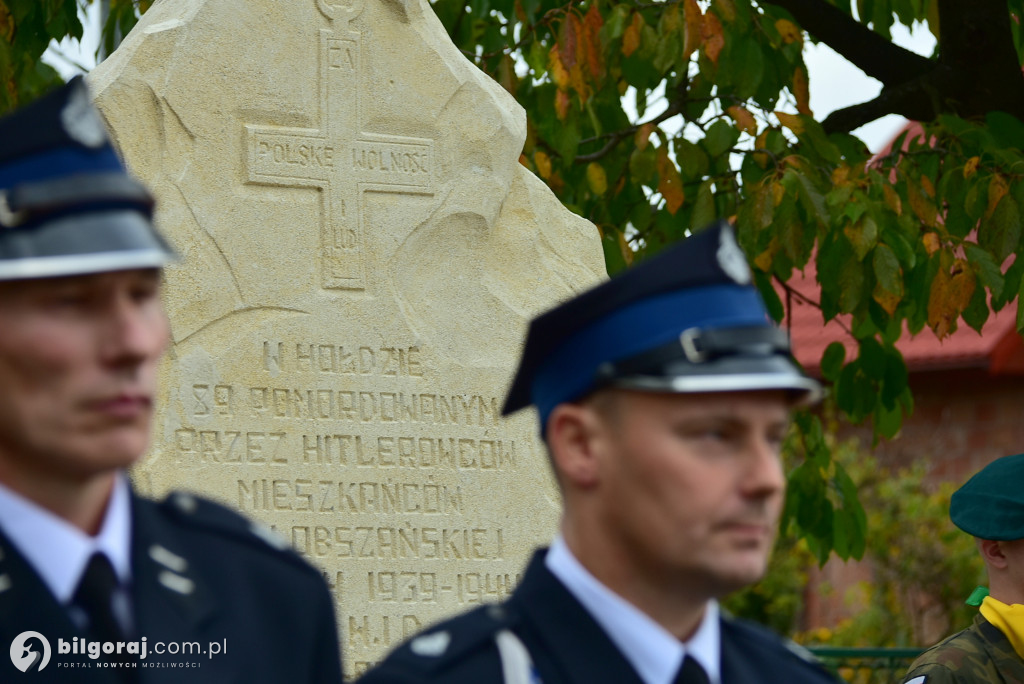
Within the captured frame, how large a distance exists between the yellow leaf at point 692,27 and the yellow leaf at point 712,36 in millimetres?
22

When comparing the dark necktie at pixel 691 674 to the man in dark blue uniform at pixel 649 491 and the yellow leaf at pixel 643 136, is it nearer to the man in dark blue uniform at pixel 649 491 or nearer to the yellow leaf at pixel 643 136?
the man in dark blue uniform at pixel 649 491

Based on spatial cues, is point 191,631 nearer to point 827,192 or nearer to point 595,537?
point 595,537

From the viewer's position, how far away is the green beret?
3588mm

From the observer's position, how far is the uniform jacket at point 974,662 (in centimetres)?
343

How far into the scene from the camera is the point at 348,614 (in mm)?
4074

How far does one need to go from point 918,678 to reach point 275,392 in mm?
1772

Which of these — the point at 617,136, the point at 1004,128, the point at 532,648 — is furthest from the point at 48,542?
the point at 1004,128

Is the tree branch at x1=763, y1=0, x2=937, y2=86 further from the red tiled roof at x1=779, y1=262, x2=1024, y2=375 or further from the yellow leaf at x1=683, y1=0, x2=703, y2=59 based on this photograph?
the red tiled roof at x1=779, y1=262, x2=1024, y2=375

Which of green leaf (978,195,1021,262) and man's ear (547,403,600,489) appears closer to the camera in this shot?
man's ear (547,403,600,489)

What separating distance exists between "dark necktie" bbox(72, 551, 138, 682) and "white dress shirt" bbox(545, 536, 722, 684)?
1.65 ft

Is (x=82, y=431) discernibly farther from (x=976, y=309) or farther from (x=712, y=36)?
(x=976, y=309)

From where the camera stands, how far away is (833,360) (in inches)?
247

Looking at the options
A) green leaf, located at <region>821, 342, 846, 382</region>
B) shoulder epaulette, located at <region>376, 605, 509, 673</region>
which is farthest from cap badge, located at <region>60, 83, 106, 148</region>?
green leaf, located at <region>821, 342, 846, 382</region>

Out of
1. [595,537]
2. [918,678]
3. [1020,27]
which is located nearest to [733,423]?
[595,537]
